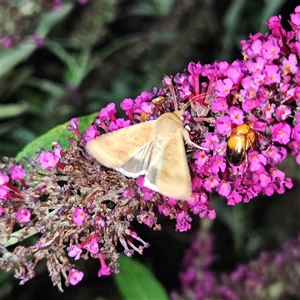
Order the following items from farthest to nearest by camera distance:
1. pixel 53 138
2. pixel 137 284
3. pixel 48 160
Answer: pixel 137 284, pixel 53 138, pixel 48 160

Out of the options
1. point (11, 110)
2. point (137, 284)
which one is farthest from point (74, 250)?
point (11, 110)

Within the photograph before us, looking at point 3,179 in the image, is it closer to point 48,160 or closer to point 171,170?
point 48,160

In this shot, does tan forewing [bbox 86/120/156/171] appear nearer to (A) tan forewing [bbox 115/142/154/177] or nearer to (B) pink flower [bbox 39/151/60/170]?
(A) tan forewing [bbox 115/142/154/177]

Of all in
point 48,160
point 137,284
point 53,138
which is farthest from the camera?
point 137,284

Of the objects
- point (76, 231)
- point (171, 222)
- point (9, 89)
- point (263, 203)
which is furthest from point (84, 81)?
point (76, 231)

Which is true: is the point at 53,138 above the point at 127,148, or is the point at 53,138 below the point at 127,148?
above

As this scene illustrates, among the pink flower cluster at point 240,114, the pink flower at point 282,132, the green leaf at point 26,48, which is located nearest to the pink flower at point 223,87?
the pink flower cluster at point 240,114

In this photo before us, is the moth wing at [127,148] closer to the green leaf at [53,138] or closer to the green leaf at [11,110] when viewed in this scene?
the green leaf at [53,138]
